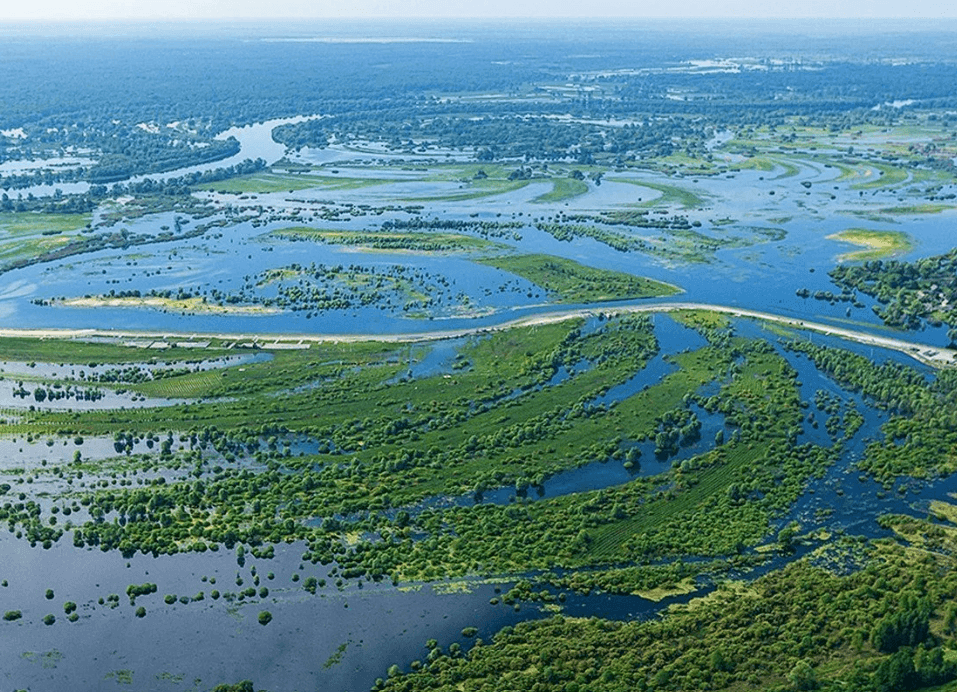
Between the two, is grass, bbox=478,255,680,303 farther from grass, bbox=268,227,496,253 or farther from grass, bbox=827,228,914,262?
grass, bbox=827,228,914,262

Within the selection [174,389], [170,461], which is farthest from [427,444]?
[174,389]

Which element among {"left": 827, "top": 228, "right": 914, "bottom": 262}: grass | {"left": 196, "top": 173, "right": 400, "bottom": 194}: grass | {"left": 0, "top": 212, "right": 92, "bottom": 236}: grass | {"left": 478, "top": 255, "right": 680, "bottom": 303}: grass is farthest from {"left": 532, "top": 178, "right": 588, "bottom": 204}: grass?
{"left": 0, "top": 212, "right": 92, "bottom": 236}: grass

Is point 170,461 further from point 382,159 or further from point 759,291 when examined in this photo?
point 382,159

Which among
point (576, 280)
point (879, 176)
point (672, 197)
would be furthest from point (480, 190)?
point (879, 176)

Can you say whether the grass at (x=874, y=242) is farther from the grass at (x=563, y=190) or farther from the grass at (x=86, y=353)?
the grass at (x=86, y=353)

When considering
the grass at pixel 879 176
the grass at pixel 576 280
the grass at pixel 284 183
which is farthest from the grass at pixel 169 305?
the grass at pixel 879 176

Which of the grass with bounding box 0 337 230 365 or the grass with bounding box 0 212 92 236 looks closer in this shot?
the grass with bounding box 0 337 230 365
